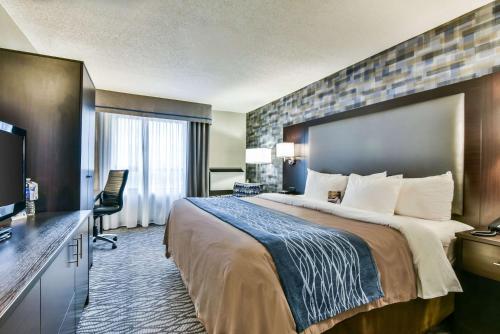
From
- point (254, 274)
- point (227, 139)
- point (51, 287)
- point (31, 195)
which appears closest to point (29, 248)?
point (51, 287)

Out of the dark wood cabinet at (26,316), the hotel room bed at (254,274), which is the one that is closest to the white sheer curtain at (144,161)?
the hotel room bed at (254,274)

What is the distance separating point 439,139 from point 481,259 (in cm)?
110

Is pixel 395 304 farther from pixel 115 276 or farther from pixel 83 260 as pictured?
pixel 115 276

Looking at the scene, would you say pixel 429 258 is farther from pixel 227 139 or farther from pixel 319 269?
pixel 227 139

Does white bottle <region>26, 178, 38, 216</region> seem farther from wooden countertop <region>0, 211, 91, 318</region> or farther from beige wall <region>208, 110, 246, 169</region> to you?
beige wall <region>208, 110, 246, 169</region>

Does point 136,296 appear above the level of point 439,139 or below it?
below

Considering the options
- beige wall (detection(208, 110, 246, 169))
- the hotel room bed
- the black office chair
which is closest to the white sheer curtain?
the black office chair

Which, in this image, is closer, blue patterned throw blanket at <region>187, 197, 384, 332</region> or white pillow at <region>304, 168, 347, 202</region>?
blue patterned throw blanket at <region>187, 197, 384, 332</region>

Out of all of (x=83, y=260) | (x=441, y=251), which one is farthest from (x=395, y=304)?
(x=83, y=260)

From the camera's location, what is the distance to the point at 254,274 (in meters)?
1.25

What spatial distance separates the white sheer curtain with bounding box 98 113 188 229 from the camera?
181 inches

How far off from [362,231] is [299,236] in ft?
1.69

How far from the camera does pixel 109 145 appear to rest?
4.57 meters

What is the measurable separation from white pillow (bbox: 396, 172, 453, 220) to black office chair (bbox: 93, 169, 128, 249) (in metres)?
3.69
